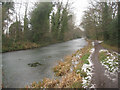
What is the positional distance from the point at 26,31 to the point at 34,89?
19630mm

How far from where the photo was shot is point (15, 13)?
22.4 m

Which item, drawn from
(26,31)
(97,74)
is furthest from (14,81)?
(26,31)

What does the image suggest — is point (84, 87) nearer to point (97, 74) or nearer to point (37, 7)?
point (97, 74)

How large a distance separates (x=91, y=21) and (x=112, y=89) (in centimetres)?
2337

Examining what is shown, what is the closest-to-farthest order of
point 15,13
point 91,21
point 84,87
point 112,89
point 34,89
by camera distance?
point 112,89, point 84,87, point 34,89, point 15,13, point 91,21

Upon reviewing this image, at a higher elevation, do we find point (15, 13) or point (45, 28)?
point (15, 13)

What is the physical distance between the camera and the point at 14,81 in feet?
19.5

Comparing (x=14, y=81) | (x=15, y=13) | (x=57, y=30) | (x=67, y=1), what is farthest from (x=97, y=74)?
(x=67, y=1)

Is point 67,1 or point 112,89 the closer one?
point 112,89

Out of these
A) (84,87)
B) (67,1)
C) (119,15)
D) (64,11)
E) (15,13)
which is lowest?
(84,87)

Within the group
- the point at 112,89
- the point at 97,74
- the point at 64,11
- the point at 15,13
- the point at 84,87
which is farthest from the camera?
the point at 64,11

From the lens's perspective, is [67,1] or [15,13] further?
[67,1]

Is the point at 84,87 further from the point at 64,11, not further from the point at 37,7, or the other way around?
the point at 64,11

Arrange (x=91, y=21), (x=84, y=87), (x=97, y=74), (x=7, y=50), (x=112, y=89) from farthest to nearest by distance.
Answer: (x=91, y=21) → (x=7, y=50) → (x=97, y=74) → (x=84, y=87) → (x=112, y=89)
